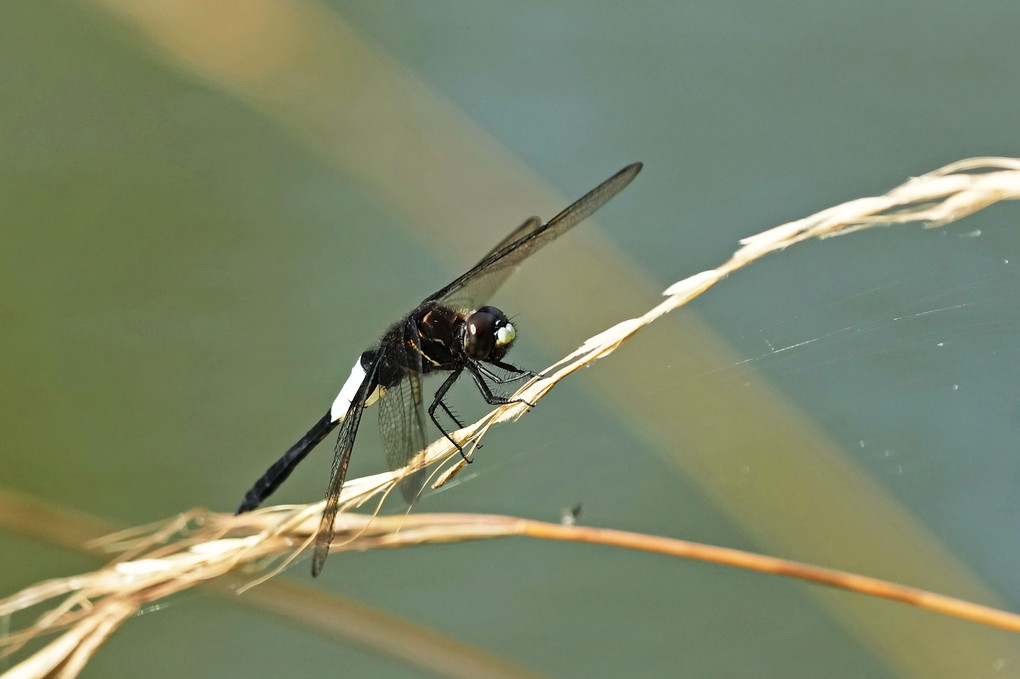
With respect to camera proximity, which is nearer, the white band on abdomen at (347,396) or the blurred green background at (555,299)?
the blurred green background at (555,299)

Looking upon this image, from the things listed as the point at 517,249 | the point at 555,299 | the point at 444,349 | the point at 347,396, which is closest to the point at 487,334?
the point at 444,349

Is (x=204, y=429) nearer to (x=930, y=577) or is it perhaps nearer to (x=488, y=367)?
(x=488, y=367)

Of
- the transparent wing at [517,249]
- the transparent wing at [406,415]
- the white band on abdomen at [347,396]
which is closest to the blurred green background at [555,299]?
the transparent wing at [517,249]

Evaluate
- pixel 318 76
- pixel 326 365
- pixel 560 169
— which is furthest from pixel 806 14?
pixel 326 365

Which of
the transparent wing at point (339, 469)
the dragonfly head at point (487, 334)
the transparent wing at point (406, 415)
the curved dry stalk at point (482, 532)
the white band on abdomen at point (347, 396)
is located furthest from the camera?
the white band on abdomen at point (347, 396)

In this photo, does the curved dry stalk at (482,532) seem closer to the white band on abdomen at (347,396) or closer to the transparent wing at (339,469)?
the transparent wing at (339,469)

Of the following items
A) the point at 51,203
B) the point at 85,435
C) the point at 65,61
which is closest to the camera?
the point at 85,435
